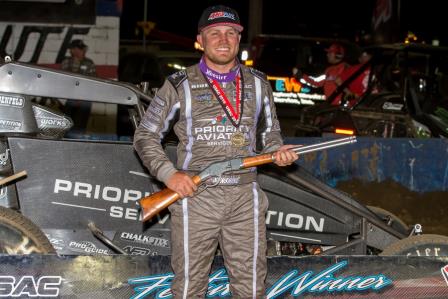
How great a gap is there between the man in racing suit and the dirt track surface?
4478 millimetres

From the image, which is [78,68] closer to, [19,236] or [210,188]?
[19,236]

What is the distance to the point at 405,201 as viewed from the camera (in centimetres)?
884

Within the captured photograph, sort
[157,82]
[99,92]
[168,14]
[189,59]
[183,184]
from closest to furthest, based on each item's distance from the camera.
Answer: [183,184], [99,92], [157,82], [189,59], [168,14]

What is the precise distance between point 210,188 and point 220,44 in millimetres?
717

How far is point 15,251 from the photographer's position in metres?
4.80

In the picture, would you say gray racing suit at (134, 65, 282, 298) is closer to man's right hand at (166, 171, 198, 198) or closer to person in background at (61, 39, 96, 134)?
man's right hand at (166, 171, 198, 198)

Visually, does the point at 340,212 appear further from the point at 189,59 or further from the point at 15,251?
the point at 189,59

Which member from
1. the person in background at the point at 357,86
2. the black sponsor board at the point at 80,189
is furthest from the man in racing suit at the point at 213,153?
the person in background at the point at 357,86

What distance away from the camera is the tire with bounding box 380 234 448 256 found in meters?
5.21

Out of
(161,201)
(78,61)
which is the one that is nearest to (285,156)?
(161,201)

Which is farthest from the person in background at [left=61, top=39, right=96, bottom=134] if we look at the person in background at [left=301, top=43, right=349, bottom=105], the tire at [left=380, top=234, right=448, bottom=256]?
the tire at [left=380, top=234, right=448, bottom=256]

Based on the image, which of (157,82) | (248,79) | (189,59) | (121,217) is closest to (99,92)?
(121,217)

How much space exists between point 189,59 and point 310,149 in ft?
47.3

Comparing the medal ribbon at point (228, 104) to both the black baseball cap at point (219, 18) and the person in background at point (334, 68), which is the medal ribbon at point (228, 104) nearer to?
the black baseball cap at point (219, 18)
